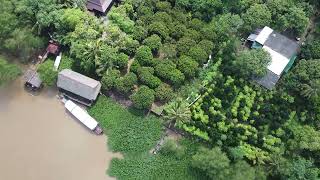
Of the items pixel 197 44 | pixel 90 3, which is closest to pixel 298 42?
pixel 197 44

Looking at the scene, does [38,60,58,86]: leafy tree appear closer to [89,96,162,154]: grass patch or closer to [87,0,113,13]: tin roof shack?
[89,96,162,154]: grass patch

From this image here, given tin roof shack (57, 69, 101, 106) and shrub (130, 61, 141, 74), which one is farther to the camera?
shrub (130, 61, 141, 74)

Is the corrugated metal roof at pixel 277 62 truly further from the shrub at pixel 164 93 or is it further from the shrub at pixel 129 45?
the shrub at pixel 129 45

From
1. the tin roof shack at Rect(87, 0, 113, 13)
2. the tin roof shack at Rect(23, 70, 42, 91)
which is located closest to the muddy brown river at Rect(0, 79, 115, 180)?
the tin roof shack at Rect(23, 70, 42, 91)

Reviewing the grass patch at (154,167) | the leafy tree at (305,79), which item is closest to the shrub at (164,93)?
the grass patch at (154,167)

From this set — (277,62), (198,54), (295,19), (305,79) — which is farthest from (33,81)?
(295,19)

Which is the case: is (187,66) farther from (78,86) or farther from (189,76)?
(78,86)
